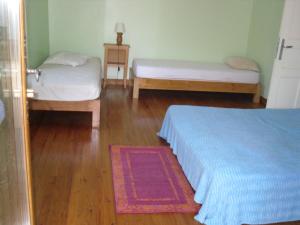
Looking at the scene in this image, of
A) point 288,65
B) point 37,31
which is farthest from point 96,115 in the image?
point 288,65

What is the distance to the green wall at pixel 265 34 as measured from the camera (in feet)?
15.4

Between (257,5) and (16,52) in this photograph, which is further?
(257,5)

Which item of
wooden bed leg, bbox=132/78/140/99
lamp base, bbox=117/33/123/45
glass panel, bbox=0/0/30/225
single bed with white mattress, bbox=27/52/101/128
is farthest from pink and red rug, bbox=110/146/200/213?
lamp base, bbox=117/33/123/45

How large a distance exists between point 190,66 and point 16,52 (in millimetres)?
3905

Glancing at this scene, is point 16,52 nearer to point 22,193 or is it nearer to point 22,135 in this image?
point 22,135

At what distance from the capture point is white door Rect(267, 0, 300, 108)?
143 inches

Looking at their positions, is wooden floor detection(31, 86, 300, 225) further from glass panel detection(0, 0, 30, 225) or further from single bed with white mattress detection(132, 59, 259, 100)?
glass panel detection(0, 0, 30, 225)

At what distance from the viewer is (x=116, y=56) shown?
5367 millimetres

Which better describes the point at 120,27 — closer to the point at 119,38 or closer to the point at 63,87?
the point at 119,38

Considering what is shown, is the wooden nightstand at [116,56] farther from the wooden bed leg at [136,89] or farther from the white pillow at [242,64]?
the white pillow at [242,64]

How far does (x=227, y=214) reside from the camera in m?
2.01

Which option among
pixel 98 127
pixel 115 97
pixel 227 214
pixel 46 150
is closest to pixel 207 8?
pixel 115 97

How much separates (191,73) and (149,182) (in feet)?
8.57

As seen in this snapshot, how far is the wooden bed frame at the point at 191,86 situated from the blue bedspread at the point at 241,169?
1.94 metres
